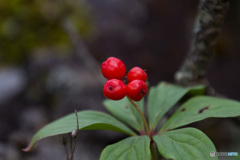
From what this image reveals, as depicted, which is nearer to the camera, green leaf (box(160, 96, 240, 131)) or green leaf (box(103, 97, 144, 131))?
green leaf (box(160, 96, 240, 131))

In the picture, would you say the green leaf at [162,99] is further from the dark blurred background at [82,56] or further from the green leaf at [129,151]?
the dark blurred background at [82,56]

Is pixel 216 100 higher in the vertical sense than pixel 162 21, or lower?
lower

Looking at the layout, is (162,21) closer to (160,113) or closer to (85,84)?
(85,84)

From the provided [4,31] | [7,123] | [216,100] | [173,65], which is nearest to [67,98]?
[7,123]

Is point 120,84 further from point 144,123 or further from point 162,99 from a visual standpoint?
point 162,99

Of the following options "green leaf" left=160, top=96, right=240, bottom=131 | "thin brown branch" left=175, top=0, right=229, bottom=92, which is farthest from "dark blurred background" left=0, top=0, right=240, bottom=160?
"green leaf" left=160, top=96, right=240, bottom=131

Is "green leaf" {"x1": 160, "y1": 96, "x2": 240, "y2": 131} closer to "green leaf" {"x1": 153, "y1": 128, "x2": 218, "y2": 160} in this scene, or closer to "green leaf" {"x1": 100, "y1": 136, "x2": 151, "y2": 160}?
"green leaf" {"x1": 153, "y1": 128, "x2": 218, "y2": 160}
